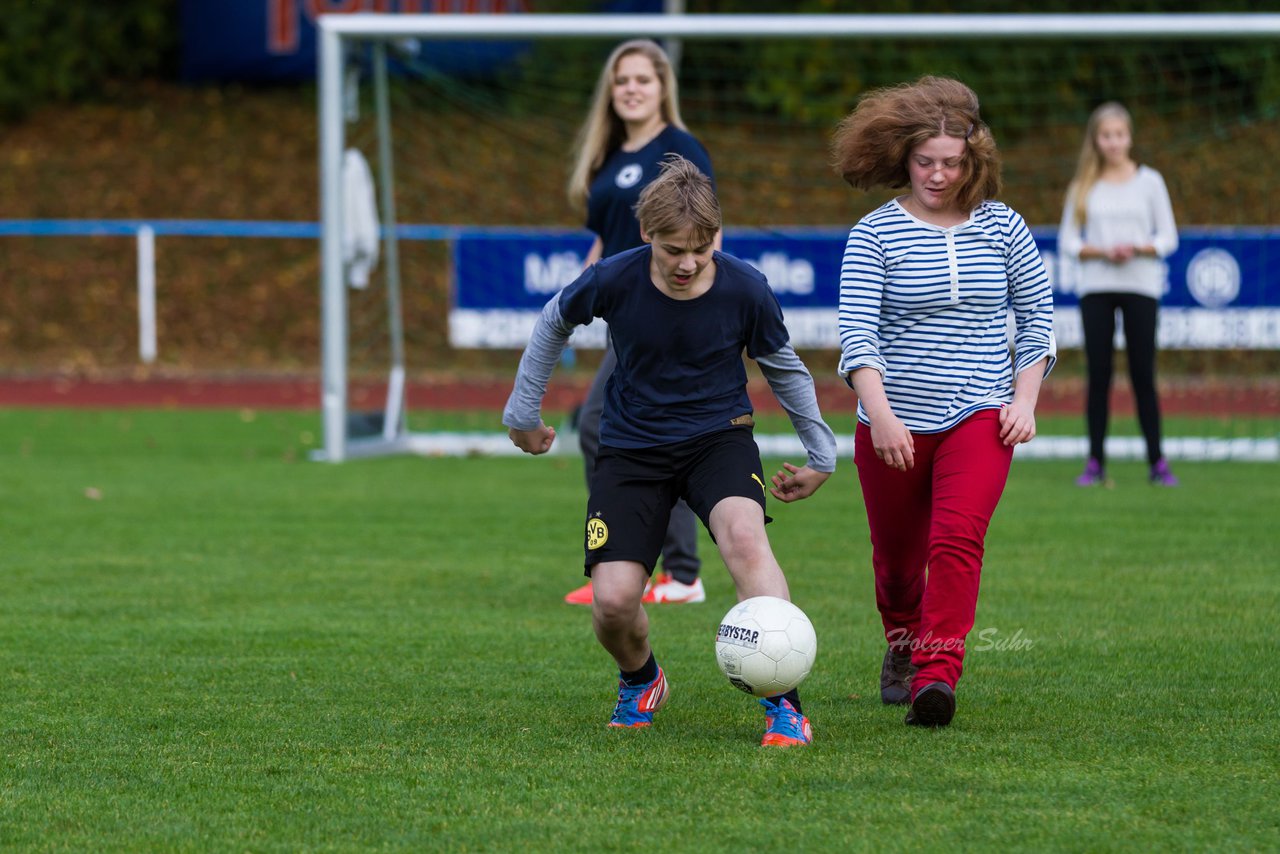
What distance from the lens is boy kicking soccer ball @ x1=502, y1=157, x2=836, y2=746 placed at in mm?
4324

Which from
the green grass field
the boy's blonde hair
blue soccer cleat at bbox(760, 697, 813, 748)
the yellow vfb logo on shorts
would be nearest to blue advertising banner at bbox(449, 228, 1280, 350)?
the green grass field

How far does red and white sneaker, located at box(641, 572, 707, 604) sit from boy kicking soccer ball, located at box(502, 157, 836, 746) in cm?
202

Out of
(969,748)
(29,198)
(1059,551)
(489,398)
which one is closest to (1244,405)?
(489,398)

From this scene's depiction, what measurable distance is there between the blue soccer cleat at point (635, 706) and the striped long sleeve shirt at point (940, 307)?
0.93 m

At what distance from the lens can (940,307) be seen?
4527mm

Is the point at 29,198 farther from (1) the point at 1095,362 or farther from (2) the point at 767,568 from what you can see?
(2) the point at 767,568

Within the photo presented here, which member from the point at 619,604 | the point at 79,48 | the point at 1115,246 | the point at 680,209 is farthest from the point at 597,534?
the point at 79,48

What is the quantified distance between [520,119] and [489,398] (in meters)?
5.65

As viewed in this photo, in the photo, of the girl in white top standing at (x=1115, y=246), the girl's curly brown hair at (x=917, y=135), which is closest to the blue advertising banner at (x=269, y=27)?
the girl in white top standing at (x=1115, y=246)

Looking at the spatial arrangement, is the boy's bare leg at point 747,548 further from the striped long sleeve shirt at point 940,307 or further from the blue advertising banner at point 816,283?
the blue advertising banner at point 816,283

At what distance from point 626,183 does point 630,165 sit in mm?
88

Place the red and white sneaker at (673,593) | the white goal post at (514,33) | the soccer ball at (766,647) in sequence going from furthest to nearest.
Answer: the white goal post at (514,33) → the red and white sneaker at (673,593) → the soccer ball at (766,647)

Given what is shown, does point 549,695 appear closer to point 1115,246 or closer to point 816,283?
point 1115,246

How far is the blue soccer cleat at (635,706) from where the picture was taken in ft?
14.9
